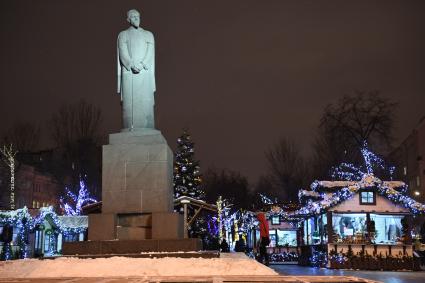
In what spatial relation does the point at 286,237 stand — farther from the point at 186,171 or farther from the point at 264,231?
the point at 264,231

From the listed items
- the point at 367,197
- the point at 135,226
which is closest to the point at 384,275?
the point at 367,197

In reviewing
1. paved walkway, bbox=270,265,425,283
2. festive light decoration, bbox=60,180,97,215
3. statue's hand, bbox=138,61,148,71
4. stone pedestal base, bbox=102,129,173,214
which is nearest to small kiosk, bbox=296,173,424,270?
paved walkway, bbox=270,265,425,283

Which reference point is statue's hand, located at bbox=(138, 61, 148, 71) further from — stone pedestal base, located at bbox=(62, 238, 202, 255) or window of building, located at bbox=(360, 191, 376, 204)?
window of building, located at bbox=(360, 191, 376, 204)

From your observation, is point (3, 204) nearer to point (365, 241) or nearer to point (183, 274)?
point (365, 241)

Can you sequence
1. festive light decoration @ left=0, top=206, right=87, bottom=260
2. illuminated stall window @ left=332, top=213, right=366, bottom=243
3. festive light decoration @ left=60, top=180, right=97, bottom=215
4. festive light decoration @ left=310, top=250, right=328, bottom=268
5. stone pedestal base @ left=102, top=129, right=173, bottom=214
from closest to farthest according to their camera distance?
1. stone pedestal base @ left=102, top=129, right=173, bottom=214
2. festive light decoration @ left=310, top=250, right=328, bottom=268
3. illuminated stall window @ left=332, top=213, right=366, bottom=243
4. festive light decoration @ left=0, top=206, right=87, bottom=260
5. festive light decoration @ left=60, top=180, right=97, bottom=215

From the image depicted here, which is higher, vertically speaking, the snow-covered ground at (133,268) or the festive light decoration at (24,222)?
the festive light decoration at (24,222)

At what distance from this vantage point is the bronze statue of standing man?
52.2 ft

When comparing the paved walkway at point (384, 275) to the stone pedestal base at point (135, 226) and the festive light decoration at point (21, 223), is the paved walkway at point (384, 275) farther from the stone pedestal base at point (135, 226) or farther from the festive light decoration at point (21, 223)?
the festive light decoration at point (21, 223)

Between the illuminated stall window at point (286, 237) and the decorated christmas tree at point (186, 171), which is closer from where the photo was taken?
the decorated christmas tree at point (186, 171)

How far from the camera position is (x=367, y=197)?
30312mm

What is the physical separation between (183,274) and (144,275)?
2.34 ft

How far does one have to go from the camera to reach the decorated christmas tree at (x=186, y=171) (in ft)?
158

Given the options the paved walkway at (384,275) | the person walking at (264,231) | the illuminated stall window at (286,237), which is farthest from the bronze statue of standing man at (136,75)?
the illuminated stall window at (286,237)

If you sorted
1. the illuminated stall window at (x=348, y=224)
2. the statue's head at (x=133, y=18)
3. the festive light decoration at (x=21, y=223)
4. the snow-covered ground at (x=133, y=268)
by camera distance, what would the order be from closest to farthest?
the snow-covered ground at (x=133, y=268) < the statue's head at (x=133, y=18) < the illuminated stall window at (x=348, y=224) < the festive light decoration at (x=21, y=223)
